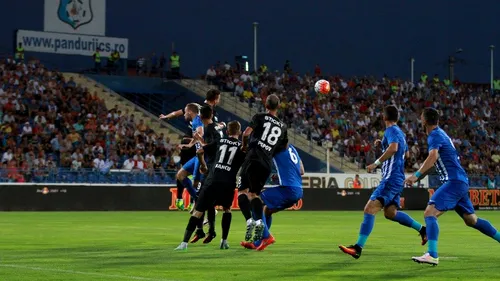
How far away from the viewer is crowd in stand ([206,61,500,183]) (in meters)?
49.8

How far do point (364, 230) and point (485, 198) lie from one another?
34274 mm

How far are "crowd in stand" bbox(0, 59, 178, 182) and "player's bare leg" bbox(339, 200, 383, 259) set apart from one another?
2384 centimetres

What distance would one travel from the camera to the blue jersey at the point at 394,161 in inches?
570

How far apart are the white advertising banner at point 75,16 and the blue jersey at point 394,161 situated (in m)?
39.0

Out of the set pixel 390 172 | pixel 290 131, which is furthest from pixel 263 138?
pixel 290 131

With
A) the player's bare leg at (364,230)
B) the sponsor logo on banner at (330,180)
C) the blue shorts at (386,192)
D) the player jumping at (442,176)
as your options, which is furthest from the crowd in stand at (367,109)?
the player jumping at (442,176)

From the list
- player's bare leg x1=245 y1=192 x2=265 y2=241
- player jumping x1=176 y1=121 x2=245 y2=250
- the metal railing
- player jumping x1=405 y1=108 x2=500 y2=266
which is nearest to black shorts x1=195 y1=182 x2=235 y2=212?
player jumping x1=176 y1=121 x2=245 y2=250

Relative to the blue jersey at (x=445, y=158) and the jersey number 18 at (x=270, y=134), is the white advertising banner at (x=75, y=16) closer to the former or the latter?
the jersey number 18 at (x=270, y=134)

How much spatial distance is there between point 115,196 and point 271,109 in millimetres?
23286

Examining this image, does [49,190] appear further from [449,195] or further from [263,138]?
[449,195]

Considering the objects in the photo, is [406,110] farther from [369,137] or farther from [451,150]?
[451,150]

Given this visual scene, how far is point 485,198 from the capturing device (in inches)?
1834

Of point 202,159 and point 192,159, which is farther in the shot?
point 192,159

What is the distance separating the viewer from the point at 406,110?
56188 millimetres
